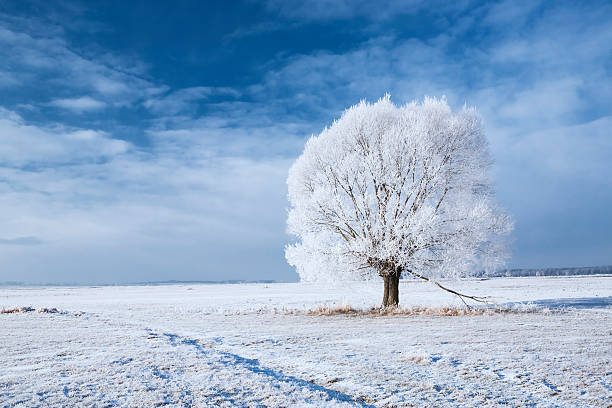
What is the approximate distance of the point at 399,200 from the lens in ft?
→ 82.8

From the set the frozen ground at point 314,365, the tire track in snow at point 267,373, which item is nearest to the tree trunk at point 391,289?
the frozen ground at point 314,365

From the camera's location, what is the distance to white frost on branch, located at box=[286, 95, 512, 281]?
80.5ft

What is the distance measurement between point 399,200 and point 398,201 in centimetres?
11

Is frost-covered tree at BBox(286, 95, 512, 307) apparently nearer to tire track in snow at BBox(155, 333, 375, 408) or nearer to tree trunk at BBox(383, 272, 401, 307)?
tree trunk at BBox(383, 272, 401, 307)

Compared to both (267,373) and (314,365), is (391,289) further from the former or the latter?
(267,373)

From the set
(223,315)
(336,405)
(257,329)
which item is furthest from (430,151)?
(336,405)

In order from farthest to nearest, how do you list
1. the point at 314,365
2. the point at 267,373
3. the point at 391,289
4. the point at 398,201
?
1. the point at 391,289
2. the point at 398,201
3. the point at 314,365
4. the point at 267,373

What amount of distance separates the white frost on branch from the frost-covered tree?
0.20 feet

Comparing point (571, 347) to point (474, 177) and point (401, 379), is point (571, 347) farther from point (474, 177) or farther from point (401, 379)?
point (474, 177)

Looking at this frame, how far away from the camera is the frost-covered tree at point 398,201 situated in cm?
2455

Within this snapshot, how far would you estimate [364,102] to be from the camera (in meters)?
27.6

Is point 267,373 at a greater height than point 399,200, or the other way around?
point 399,200

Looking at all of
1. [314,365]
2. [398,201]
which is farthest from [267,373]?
[398,201]

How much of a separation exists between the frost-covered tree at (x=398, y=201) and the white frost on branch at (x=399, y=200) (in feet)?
0.20
